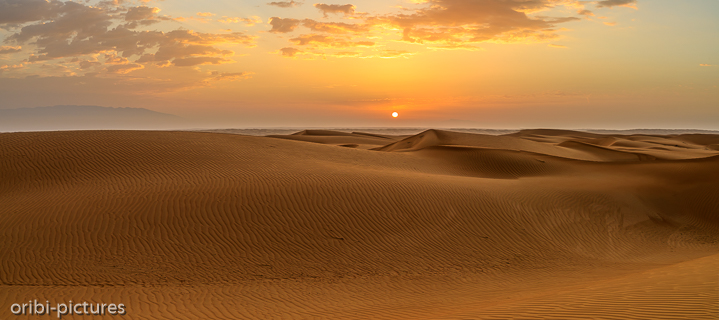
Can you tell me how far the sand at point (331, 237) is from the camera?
301 inches

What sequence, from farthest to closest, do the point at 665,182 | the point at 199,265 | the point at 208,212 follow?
1. the point at 665,182
2. the point at 208,212
3. the point at 199,265

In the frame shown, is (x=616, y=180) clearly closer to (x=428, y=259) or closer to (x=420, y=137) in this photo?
(x=428, y=259)

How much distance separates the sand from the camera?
7.64 m

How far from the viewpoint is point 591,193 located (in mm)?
17297

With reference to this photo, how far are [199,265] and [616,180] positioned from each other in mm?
17993

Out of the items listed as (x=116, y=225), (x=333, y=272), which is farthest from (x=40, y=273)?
(x=333, y=272)

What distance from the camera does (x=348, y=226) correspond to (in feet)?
41.5

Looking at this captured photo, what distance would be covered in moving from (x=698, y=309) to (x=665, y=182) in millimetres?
16473

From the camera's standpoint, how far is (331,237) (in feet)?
39.3

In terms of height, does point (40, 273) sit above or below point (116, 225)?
below

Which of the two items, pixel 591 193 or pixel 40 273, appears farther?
pixel 591 193

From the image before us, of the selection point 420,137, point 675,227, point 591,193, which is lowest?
point 675,227

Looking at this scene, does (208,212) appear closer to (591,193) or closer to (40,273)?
(40,273)

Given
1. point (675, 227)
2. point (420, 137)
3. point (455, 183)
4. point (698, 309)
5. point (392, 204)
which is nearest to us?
point (698, 309)
